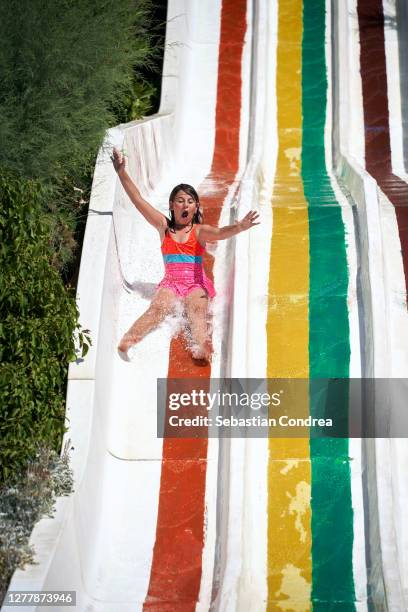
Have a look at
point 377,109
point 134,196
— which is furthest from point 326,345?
point 377,109

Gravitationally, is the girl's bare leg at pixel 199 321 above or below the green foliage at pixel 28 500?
above

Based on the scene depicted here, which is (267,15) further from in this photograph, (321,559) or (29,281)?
(321,559)

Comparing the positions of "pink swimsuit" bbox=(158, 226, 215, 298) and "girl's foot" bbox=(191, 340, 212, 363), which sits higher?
"pink swimsuit" bbox=(158, 226, 215, 298)

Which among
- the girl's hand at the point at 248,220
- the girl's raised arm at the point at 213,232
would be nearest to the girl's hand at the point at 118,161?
the girl's raised arm at the point at 213,232

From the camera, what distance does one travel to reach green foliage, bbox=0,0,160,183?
6844 millimetres

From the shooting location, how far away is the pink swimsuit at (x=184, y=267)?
720 cm

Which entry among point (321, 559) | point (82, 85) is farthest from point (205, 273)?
point (321, 559)

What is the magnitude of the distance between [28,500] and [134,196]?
10.7ft

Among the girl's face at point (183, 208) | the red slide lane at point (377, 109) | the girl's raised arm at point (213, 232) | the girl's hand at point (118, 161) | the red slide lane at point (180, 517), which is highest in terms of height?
the red slide lane at point (377, 109)

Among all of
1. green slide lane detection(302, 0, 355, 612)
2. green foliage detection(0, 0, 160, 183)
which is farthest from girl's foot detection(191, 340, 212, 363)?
green foliage detection(0, 0, 160, 183)

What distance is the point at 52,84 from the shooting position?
7.09 m

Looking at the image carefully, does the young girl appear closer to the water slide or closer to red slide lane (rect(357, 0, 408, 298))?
the water slide

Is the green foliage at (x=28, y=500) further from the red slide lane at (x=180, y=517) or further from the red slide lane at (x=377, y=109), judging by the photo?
the red slide lane at (x=377, y=109)

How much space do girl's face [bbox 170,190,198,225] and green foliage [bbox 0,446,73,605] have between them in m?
2.79
